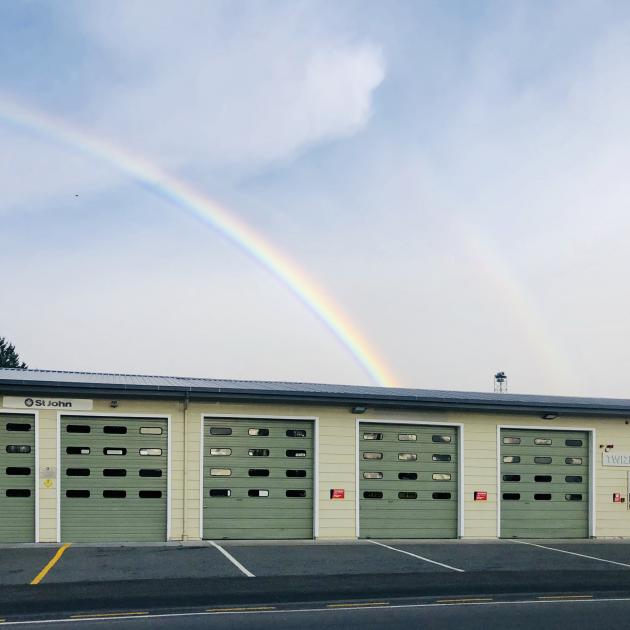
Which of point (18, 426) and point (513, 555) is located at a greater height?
point (18, 426)

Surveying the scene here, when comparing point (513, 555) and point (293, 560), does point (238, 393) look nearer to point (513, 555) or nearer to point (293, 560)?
point (293, 560)

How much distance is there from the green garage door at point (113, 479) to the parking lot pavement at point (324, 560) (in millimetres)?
2544

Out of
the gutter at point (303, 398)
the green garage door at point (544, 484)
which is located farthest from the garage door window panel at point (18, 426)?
the green garage door at point (544, 484)

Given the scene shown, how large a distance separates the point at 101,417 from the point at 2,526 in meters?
3.14

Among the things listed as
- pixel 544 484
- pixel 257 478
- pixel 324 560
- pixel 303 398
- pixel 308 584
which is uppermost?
pixel 303 398

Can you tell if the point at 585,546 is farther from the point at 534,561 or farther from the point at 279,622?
the point at 279,622

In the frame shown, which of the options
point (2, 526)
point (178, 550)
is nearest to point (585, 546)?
point (178, 550)

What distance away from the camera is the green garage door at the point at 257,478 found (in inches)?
790

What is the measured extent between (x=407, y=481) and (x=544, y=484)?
401cm

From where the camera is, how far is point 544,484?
22797mm

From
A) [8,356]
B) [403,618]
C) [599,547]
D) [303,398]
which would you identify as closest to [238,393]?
[303,398]

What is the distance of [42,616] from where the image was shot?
10.3m

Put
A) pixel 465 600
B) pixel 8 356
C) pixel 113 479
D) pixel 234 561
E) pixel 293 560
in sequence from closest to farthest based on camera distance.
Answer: pixel 465 600
pixel 234 561
pixel 293 560
pixel 113 479
pixel 8 356

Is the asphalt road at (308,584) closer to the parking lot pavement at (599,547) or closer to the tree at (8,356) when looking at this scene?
the parking lot pavement at (599,547)
